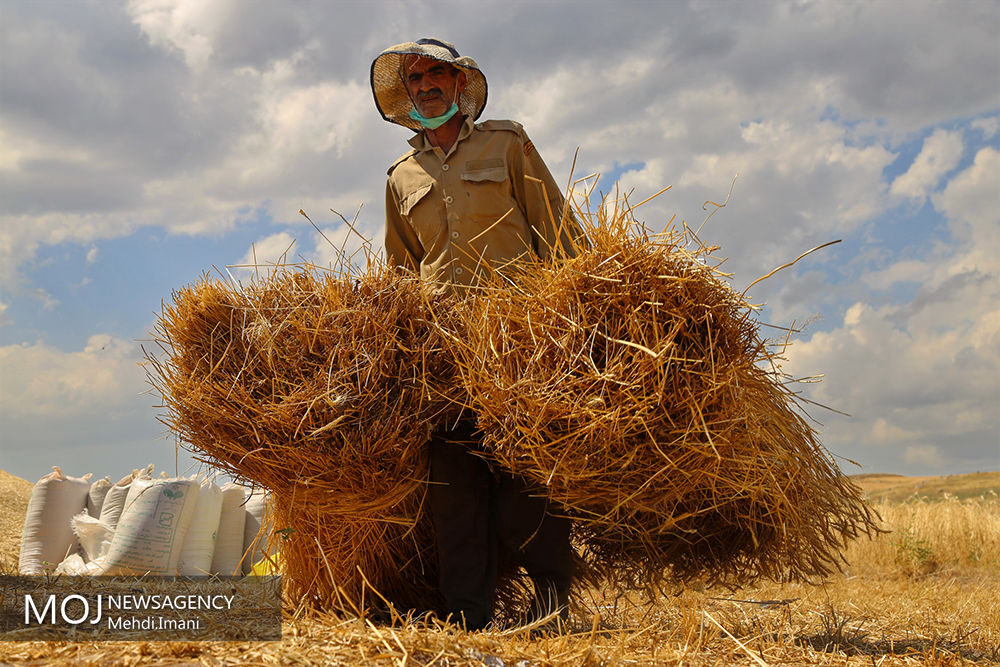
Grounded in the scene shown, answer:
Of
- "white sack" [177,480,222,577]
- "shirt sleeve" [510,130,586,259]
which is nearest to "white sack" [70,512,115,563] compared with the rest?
"white sack" [177,480,222,577]

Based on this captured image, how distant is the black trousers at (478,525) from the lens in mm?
2709

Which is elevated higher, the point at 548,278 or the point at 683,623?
the point at 548,278

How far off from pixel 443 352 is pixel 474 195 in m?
0.89

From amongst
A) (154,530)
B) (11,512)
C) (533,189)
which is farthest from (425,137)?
(11,512)

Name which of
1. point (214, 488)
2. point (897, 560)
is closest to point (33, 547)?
point (214, 488)

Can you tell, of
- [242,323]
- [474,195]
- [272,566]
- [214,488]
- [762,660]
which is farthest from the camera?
[214,488]

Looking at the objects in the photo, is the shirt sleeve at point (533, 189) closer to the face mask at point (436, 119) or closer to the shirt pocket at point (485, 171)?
the shirt pocket at point (485, 171)

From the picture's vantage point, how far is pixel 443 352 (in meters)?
→ 2.60

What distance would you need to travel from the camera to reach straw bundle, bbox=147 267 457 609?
2.43m

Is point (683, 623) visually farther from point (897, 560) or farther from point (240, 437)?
point (897, 560)

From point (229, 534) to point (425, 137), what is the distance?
2.94 metres

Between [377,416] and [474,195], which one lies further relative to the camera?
[474,195]

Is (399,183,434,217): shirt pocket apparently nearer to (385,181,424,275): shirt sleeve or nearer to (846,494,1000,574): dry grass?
(385,181,424,275): shirt sleeve

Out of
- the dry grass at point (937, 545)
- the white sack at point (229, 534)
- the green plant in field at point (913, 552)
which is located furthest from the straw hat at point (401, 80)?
the green plant in field at point (913, 552)
